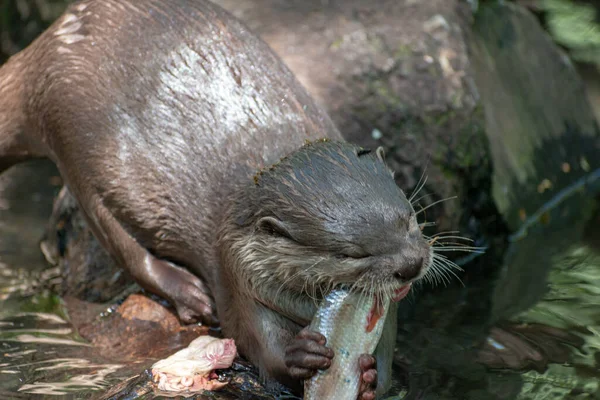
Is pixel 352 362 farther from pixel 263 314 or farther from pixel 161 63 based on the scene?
pixel 161 63

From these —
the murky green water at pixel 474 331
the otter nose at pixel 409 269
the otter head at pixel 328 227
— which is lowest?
the murky green water at pixel 474 331

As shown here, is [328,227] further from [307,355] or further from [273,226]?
[307,355]

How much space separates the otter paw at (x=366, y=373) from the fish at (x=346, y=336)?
13mm

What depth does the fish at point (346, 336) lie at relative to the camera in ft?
8.70

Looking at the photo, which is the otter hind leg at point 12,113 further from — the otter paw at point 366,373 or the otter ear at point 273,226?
the otter paw at point 366,373

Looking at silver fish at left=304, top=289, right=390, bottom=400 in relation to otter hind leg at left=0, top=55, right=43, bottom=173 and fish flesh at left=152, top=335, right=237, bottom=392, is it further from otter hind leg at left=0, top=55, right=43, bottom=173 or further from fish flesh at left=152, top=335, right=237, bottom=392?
otter hind leg at left=0, top=55, right=43, bottom=173

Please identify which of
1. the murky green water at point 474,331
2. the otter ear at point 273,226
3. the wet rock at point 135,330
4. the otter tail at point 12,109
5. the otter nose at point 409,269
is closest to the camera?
the otter nose at point 409,269

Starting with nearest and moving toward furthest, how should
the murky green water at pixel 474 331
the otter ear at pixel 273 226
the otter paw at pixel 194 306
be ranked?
the otter ear at pixel 273 226 < the murky green water at pixel 474 331 < the otter paw at pixel 194 306

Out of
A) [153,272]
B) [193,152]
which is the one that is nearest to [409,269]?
[193,152]

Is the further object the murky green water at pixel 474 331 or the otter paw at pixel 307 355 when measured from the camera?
the murky green water at pixel 474 331

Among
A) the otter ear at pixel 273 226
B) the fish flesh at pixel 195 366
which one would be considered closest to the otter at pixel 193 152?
the otter ear at pixel 273 226

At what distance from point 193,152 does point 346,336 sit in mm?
1116

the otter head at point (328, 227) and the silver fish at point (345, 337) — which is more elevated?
the otter head at point (328, 227)

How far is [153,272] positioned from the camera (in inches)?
141
